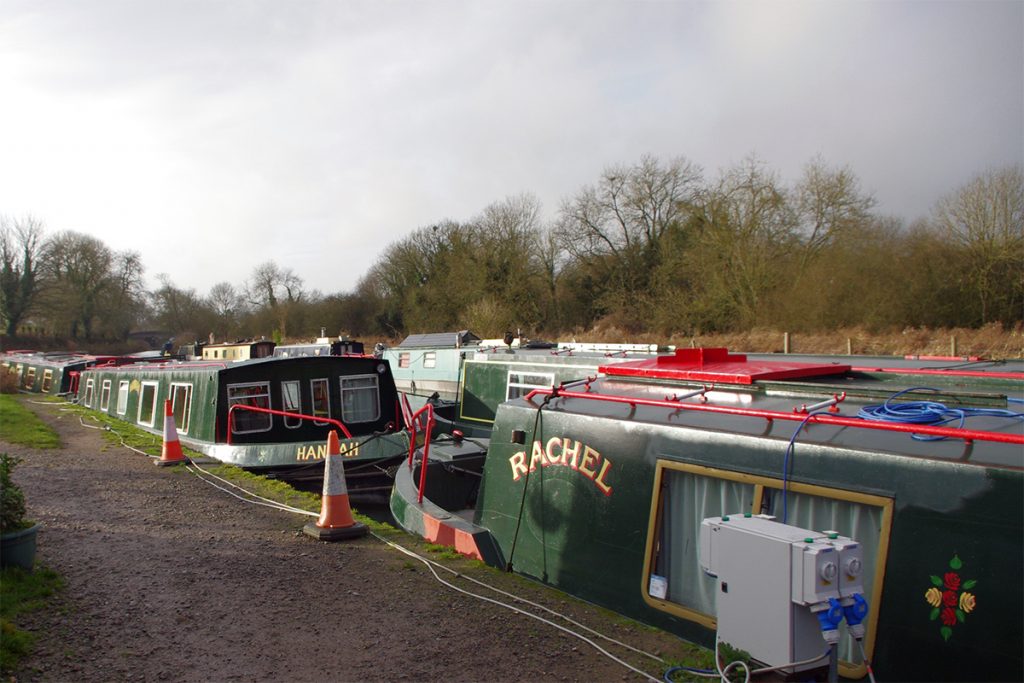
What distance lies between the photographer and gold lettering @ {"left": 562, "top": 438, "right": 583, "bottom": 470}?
536 cm

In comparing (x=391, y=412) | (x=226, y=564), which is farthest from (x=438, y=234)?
(x=226, y=564)

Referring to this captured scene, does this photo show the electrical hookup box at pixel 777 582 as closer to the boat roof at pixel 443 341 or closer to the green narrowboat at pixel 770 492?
the green narrowboat at pixel 770 492

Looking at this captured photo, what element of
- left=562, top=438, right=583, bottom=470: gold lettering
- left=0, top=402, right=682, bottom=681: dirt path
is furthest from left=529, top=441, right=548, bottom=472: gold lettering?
left=0, top=402, right=682, bottom=681: dirt path

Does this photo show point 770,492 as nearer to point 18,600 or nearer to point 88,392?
point 18,600

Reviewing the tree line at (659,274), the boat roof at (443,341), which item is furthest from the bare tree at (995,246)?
the boat roof at (443,341)

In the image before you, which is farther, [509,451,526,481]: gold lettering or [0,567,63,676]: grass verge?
[509,451,526,481]: gold lettering

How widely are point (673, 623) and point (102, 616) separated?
3514 mm

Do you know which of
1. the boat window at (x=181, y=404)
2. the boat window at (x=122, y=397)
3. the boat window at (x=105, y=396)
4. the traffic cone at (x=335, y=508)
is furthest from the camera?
the boat window at (x=105, y=396)

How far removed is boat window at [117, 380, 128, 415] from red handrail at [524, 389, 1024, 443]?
1305 cm

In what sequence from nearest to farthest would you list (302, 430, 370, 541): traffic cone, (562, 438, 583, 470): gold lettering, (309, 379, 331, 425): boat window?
(562, 438, 583, 470): gold lettering, (302, 430, 370, 541): traffic cone, (309, 379, 331, 425): boat window

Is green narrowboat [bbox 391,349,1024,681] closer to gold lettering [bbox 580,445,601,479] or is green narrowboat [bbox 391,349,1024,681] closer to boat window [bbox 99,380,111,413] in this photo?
gold lettering [bbox 580,445,601,479]

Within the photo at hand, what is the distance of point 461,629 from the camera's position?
446 centimetres

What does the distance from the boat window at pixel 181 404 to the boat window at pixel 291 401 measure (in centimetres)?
194

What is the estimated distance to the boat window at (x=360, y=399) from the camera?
40.4 feet
